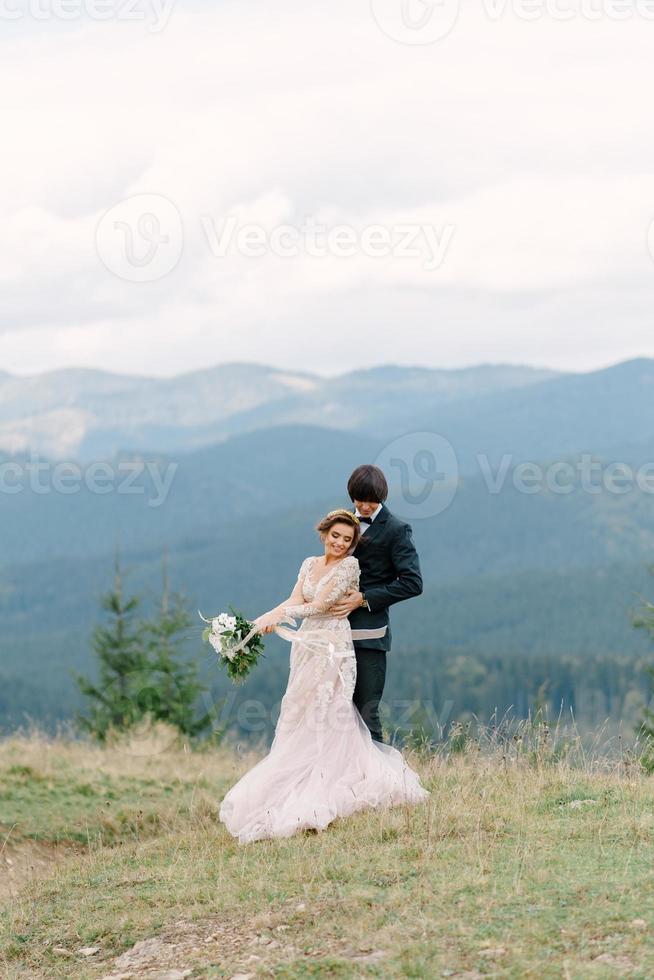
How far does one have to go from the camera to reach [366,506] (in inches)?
357

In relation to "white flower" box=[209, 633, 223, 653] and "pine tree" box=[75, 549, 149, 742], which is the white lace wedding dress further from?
"pine tree" box=[75, 549, 149, 742]

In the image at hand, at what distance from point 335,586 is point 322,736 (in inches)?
44.6

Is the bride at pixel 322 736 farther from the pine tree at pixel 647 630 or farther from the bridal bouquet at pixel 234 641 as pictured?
the pine tree at pixel 647 630

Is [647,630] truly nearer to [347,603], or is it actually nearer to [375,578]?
[375,578]

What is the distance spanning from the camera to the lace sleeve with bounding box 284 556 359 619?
916 cm

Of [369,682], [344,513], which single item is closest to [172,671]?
[369,682]

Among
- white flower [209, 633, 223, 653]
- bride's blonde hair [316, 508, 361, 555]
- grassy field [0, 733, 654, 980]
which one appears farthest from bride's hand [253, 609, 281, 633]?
grassy field [0, 733, 654, 980]

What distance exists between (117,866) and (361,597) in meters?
2.74

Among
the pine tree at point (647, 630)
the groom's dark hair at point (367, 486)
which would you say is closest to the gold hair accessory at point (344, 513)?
the groom's dark hair at point (367, 486)

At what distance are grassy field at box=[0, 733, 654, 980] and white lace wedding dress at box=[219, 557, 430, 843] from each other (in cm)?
21

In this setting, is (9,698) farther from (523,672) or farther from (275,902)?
(275,902)

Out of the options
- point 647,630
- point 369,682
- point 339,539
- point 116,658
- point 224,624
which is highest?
point 339,539

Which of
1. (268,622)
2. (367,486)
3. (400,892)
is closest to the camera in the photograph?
(400,892)

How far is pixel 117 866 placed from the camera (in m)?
9.35
